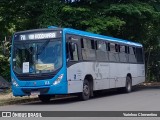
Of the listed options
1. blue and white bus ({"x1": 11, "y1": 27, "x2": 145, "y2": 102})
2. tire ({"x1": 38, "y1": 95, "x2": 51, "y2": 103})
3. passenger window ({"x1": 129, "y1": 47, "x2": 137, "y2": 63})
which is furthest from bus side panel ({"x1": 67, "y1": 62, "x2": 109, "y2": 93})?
passenger window ({"x1": 129, "y1": 47, "x2": 137, "y2": 63})

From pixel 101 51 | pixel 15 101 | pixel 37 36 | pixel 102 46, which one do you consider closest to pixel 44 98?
pixel 15 101

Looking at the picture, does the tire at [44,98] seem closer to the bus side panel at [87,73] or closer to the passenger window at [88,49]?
the bus side panel at [87,73]

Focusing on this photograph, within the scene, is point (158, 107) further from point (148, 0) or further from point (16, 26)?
point (16, 26)

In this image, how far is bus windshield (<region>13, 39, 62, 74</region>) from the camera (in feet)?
57.1

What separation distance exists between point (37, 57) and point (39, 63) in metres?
0.28

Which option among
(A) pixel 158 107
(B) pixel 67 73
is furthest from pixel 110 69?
(A) pixel 158 107

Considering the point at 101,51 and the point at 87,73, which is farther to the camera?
the point at 101,51

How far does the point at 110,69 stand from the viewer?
72.6 ft

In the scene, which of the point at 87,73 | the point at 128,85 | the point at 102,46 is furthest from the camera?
the point at 128,85

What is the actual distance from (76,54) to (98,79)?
8.75 feet

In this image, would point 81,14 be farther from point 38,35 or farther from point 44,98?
point 38,35

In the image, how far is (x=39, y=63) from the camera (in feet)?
57.6

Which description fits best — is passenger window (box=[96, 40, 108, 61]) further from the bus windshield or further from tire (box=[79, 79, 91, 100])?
the bus windshield

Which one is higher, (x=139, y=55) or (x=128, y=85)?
(x=139, y=55)
